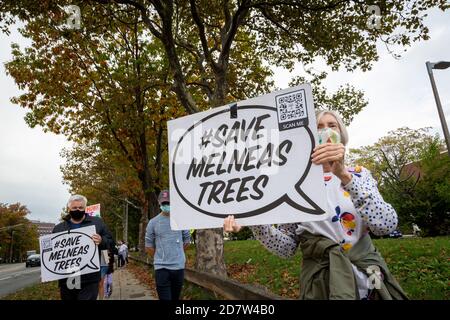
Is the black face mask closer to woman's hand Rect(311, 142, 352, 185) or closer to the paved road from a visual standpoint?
woman's hand Rect(311, 142, 352, 185)

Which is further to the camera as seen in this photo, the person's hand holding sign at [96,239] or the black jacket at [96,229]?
the person's hand holding sign at [96,239]

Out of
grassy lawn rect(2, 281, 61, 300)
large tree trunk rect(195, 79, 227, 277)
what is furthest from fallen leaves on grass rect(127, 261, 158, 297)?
grassy lawn rect(2, 281, 61, 300)

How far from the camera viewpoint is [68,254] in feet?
15.7

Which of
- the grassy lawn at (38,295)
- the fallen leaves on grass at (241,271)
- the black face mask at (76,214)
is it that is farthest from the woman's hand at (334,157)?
the grassy lawn at (38,295)

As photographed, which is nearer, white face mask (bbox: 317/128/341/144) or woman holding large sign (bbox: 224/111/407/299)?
woman holding large sign (bbox: 224/111/407/299)

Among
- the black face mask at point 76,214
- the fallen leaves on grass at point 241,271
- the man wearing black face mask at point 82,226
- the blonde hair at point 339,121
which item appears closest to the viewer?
the blonde hair at point 339,121

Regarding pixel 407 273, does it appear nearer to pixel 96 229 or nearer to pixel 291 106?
pixel 96 229

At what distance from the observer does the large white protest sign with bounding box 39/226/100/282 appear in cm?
468

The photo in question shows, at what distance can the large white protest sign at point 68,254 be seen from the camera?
184 inches

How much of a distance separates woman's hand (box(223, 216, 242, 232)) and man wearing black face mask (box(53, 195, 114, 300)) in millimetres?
3365

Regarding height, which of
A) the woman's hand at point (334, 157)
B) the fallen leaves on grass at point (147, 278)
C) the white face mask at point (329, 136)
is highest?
the white face mask at point (329, 136)

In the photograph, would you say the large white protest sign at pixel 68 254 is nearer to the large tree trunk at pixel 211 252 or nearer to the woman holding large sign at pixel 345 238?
the woman holding large sign at pixel 345 238
